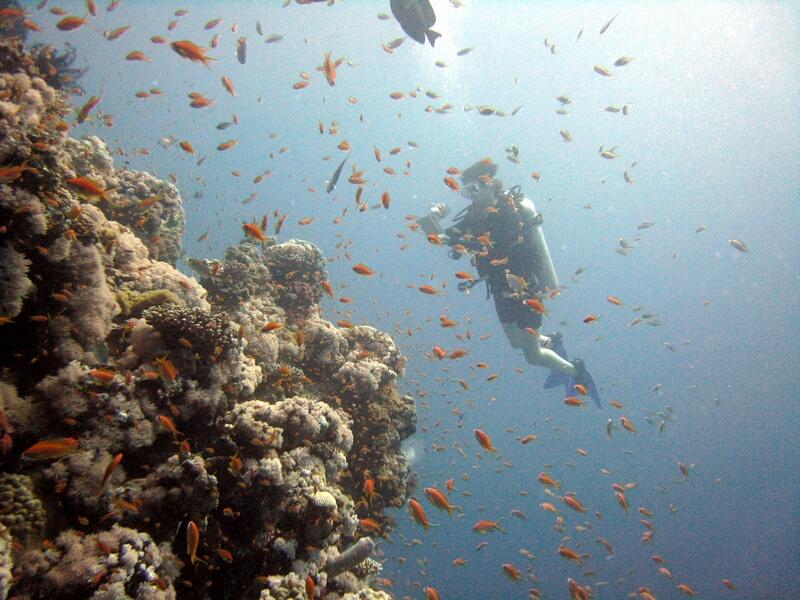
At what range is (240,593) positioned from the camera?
396 centimetres

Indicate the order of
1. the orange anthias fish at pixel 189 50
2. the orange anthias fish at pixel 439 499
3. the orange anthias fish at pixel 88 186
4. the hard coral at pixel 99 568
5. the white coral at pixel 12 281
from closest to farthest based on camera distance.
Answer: the hard coral at pixel 99 568
the white coral at pixel 12 281
the orange anthias fish at pixel 88 186
the orange anthias fish at pixel 439 499
the orange anthias fish at pixel 189 50

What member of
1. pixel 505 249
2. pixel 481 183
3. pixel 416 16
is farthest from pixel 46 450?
pixel 505 249

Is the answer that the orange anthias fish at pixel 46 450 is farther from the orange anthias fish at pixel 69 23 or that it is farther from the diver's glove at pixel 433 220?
the diver's glove at pixel 433 220

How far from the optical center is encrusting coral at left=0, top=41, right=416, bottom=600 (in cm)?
315

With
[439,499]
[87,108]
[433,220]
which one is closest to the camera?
[439,499]

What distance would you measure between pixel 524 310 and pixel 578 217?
430 ft

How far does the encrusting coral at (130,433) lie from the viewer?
315cm

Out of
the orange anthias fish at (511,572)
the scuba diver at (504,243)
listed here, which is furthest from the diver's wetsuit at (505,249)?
the orange anthias fish at (511,572)

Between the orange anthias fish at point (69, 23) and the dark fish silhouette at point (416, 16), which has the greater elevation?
the orange anthias fish at point (69, 23)

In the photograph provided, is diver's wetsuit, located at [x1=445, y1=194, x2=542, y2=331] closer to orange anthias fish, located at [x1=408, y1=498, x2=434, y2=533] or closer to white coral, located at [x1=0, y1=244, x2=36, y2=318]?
orange anthias fish, located at [x1=408, y1=498, x2=434, y2=533]

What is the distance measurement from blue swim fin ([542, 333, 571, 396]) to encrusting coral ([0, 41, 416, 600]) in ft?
28.6

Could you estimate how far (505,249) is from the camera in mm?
11086

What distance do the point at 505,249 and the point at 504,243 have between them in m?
0.19

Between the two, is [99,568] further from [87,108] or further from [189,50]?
[189,50]
